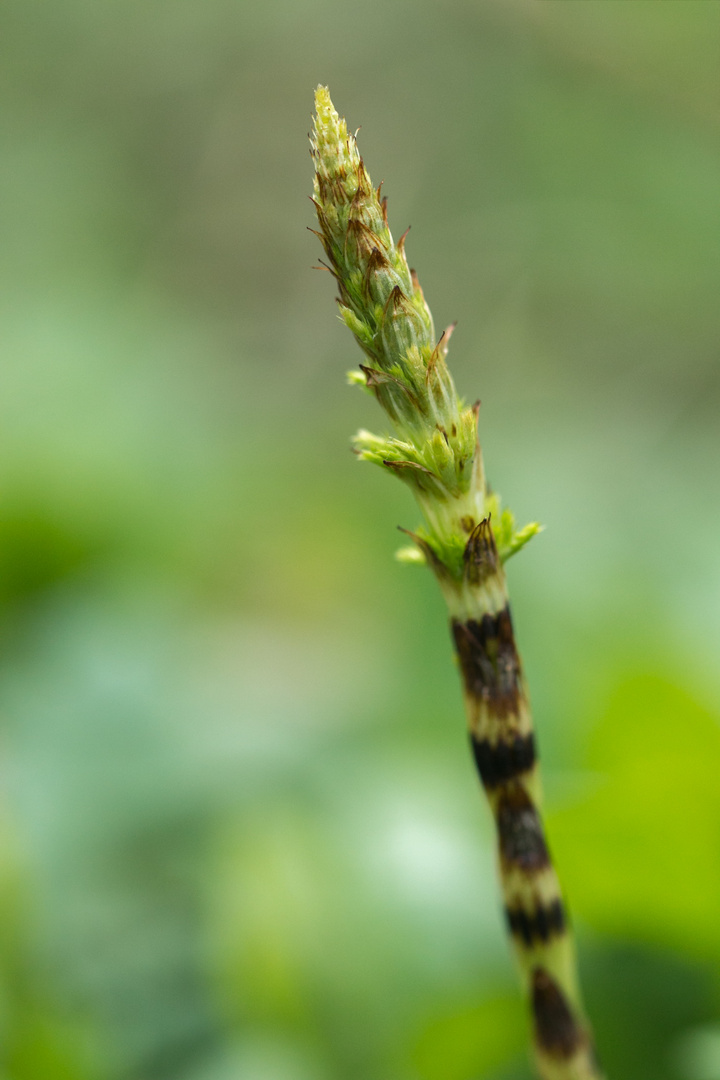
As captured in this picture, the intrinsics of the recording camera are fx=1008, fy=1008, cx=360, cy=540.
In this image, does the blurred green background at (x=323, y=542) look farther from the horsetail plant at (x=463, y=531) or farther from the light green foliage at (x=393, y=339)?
the light green foliage at (x=393, y=339)

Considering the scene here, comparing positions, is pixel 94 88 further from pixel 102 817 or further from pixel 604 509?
pixel 102 817

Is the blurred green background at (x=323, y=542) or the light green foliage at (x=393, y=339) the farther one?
the blurred green background at (x=323, y=542)

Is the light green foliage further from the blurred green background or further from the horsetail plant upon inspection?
the blurred green background

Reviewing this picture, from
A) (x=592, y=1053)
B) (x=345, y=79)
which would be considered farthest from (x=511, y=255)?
(x=592, y=1053)

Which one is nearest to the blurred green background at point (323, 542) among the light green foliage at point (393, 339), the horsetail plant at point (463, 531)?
the horsetail plant at point (463, 531)

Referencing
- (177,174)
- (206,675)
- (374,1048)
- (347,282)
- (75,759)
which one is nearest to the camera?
(347,282)

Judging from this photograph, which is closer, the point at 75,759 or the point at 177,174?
the point at 75,759

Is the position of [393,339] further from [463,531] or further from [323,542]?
[323,542]

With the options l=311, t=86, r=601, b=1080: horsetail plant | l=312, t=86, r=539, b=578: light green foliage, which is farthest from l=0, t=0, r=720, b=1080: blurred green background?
l=312, t=86, r=539, b=578: light green foliage
